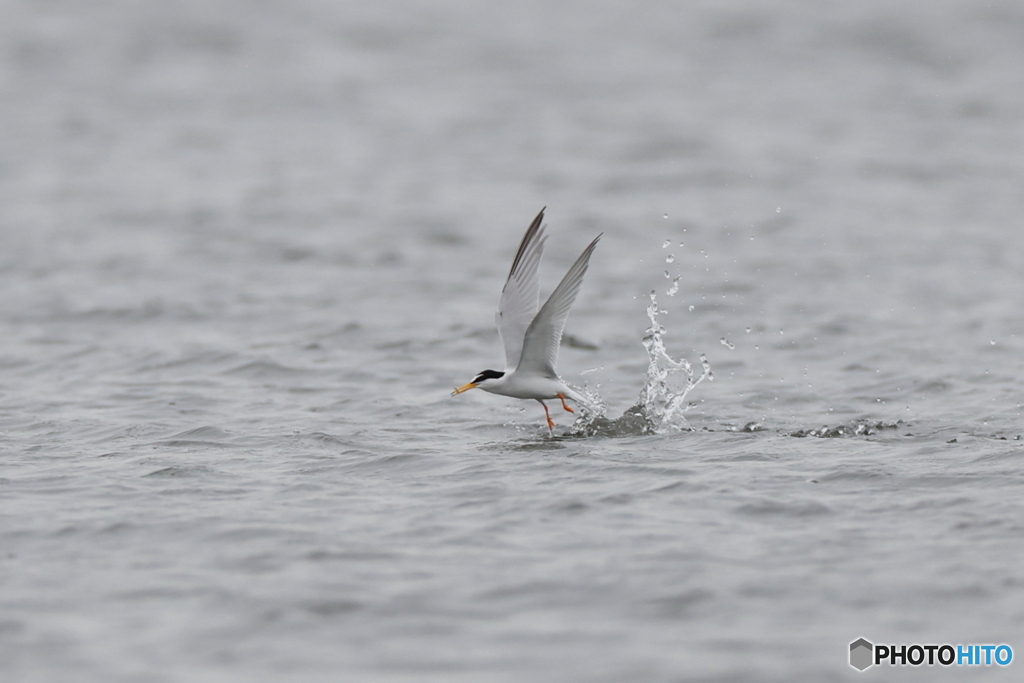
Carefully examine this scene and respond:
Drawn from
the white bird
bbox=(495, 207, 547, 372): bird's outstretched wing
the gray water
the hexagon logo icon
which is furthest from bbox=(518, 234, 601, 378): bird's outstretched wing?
the hexagon logo icon

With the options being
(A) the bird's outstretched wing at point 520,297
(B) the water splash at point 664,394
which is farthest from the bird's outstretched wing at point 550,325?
(B) the water splash at point 664,394

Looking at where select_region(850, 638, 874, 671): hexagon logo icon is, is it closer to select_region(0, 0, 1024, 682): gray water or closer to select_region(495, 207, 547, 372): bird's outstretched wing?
select_region(0, 0, 1024, 682): gray water

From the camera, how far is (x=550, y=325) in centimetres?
940

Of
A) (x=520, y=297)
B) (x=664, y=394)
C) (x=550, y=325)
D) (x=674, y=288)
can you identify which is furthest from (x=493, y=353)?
(x=550, y=325)

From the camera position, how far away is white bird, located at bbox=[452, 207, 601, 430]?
9.42 metres

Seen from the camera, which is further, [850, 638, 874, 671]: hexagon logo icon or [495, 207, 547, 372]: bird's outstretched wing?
[495, 207, 547, 372]: bird's outstretched wing

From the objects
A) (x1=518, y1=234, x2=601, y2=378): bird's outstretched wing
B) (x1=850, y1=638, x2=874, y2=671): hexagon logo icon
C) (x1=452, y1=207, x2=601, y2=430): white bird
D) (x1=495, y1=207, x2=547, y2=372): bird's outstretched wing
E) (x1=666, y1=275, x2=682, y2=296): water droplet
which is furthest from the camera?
(x1=666, y1=275, x2=682, y2=296): water droplet

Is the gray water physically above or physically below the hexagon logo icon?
above

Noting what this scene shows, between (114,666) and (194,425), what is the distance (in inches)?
181

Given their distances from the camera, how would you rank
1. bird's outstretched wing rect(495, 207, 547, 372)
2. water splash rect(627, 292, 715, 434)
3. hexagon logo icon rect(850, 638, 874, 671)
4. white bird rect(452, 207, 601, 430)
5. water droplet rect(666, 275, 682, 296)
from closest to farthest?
hexagon logo icon rect(850, 638, 874, 671)
white bird rect(452, 207, 601, 430)
bird's outstretched wing rect(495, 207, 547, 372)
water splash rect(627, 292, 715, 434)
water droplet rect(666, 275, 682, 296)

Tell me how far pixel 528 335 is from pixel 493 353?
12.1 feet

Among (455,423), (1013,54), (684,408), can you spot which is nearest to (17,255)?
(455,423)

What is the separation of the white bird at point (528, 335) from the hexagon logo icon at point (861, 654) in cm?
393

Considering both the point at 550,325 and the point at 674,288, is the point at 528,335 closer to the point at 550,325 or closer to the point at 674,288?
the point at 550,325
